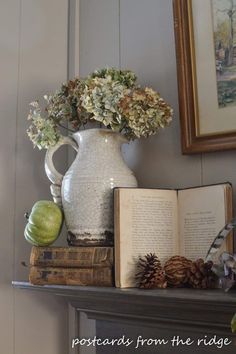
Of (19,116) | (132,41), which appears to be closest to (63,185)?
(19,116)

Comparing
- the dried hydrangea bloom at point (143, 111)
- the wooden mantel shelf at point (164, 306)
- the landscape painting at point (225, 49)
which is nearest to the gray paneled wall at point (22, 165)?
the wooden mantel shelf at point (164, 306)

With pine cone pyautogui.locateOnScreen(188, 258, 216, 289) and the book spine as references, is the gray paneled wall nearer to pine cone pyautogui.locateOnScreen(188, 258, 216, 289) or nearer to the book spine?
the book spine

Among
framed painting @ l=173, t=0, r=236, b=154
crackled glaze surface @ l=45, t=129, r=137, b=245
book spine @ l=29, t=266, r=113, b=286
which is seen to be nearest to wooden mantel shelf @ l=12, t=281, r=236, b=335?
book spine @ l=29, t=266, r=113, b=286

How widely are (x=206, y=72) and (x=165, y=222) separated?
342 millimetres

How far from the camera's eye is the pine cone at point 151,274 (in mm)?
879

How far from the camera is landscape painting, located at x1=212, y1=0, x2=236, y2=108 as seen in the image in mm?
998

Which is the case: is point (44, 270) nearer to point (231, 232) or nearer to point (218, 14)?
point (231, 232)

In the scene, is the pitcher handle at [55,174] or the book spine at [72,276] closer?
the book spine at [72,276]

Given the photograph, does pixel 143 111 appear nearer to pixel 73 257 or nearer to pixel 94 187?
pixel 94 187

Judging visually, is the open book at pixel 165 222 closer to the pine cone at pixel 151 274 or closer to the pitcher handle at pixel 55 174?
the pine cone at pixel 151 274

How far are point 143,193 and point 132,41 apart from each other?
0.47m

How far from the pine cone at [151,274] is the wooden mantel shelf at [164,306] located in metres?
0.03

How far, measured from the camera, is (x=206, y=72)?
104cm

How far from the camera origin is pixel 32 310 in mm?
1219
